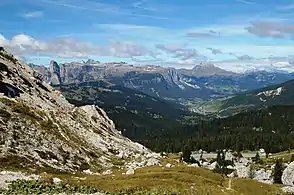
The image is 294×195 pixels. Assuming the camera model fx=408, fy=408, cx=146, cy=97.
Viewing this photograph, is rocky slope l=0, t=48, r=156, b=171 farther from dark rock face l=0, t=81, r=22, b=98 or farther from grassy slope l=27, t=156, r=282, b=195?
grassy slope l=27, t=156, r=282, b=195

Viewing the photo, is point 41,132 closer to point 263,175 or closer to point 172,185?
point 172,185

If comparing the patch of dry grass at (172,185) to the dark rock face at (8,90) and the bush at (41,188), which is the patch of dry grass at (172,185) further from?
the dark rock face at (8,90)

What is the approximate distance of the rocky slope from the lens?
3524 inches

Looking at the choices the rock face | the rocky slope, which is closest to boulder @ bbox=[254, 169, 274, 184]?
the rock face

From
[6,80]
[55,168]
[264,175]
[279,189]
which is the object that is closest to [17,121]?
[55,168]

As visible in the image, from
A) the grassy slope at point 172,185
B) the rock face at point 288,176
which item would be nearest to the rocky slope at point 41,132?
the grassy slope at point 172,185

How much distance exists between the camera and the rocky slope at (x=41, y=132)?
89.5 metres

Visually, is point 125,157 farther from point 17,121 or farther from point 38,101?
point 17,121

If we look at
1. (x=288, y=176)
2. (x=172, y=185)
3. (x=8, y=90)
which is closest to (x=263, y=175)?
(x=288, y=176)

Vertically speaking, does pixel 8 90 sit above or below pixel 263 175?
above

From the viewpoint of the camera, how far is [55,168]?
8806 centimetres

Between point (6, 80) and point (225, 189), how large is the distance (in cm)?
9834

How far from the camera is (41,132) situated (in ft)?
346

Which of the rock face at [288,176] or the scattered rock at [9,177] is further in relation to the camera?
the rock face at [288,176]
